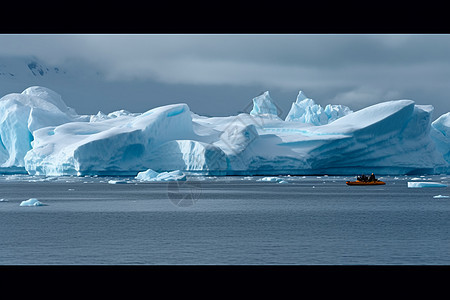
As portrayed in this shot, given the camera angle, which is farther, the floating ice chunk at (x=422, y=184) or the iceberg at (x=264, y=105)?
the iceberg at (x=264, y=105)

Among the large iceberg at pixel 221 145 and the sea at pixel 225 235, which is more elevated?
the large iceberg at pixel 221 145

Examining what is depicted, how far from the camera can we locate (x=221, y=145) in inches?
2355

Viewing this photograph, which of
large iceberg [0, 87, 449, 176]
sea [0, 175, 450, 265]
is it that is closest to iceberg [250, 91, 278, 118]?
large iceberg [0, 87, 449, 176]

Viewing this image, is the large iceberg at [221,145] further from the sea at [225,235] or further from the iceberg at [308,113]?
the sea at [225,235]

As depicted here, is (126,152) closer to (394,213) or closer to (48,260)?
(394,213)

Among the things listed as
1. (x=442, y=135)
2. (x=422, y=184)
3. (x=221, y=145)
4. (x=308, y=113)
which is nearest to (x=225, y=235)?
(x=422, y=184)

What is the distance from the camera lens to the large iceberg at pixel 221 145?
178 feet

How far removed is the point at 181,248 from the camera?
13344 mm

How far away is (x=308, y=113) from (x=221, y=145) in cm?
2850

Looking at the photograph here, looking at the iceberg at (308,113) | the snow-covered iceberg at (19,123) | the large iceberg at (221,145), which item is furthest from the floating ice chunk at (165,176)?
the iceberg at (308,113)

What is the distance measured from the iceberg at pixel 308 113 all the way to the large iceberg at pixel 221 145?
18450mm

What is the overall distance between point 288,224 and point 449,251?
6.53 m

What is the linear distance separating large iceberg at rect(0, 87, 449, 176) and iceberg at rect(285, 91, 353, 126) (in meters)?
18.5
